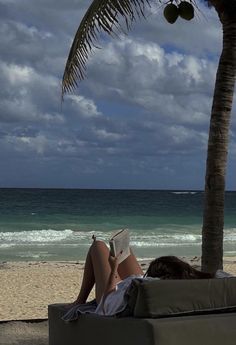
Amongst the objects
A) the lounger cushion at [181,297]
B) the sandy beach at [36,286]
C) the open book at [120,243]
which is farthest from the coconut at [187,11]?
the sandy beach at [36,286]

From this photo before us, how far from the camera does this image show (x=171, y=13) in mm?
5648

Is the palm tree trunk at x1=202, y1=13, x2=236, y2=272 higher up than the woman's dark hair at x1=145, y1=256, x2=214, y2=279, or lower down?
higher up

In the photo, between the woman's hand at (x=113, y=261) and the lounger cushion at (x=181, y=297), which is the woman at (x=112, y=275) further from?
the lounger cushion at (x=181, y=297)

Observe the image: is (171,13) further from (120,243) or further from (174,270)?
(174,270)

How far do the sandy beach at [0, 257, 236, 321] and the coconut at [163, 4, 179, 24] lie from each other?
12.8 feet

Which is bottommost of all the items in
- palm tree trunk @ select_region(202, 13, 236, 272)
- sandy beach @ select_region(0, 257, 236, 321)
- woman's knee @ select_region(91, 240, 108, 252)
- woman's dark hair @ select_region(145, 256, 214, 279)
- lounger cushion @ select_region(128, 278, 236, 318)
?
sandy beach @ select_region(0, 257, 236, 321)

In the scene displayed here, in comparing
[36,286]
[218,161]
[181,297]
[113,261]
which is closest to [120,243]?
[113,261]

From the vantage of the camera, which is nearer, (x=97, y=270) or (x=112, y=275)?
(x=112, y=275)

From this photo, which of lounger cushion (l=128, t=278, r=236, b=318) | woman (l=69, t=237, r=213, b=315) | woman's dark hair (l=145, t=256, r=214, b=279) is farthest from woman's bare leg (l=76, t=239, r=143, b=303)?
lounger cushion (l=128, t=278, r=236, b=318)

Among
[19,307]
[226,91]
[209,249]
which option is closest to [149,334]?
[209,249]

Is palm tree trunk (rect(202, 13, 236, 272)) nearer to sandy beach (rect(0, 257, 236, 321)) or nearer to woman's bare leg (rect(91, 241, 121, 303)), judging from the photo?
woman's bare leg (rect(91, 241, 121, 303))

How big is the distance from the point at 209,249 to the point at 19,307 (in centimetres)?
384

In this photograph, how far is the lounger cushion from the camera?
3.92 metres

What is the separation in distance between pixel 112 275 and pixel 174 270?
0.44 metres
